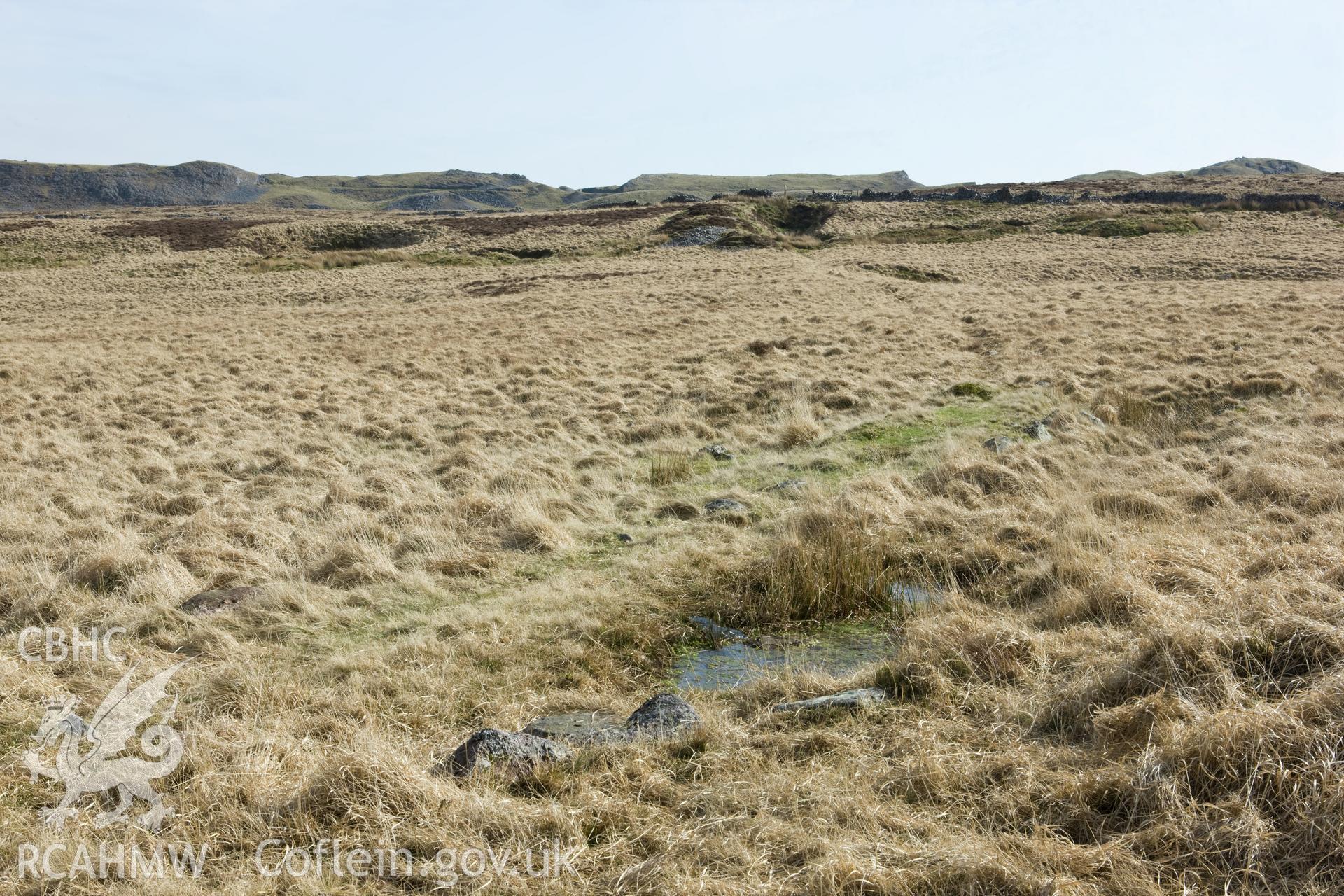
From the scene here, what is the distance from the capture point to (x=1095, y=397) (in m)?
13.2

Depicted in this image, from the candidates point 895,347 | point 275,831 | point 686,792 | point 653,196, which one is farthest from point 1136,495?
point 653,196

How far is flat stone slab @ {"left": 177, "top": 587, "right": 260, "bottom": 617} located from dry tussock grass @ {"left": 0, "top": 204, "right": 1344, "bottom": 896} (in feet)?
0.53

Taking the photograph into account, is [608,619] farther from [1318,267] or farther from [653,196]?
[653,196]

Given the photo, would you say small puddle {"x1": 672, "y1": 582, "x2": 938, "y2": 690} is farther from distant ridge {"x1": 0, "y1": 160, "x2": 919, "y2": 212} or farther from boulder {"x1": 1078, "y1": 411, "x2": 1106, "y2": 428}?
distant ridge {"x1": 0, "y1": 160, "x2": 919, "y2": 212}

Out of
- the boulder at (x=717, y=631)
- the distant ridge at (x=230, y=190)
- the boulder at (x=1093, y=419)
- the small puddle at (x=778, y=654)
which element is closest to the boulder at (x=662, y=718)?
the small puddle at (x=778, y=654)

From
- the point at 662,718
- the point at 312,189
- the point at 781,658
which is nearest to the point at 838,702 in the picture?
the point at 662,718

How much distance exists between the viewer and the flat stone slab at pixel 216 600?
6.27 m

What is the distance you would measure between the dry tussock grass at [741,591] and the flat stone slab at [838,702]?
0.13m

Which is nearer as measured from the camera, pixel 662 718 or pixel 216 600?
pixel 662 718

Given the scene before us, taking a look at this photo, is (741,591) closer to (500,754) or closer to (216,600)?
(500,754)

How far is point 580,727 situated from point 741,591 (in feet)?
8.17

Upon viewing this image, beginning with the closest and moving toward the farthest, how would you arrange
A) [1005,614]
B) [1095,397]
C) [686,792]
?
[686,792] < [1005,614] < [1095,397]

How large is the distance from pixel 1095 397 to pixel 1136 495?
20.2ft

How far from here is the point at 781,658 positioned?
5.70 meters
